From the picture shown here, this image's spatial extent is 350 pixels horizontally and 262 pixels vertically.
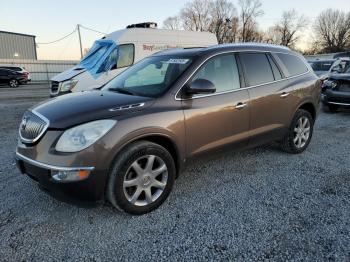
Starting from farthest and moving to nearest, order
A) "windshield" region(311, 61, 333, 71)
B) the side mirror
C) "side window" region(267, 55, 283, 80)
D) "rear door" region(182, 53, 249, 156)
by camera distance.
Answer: "windshield" region(311, 61, 333, 71) < "side window" region(267, 55, 283, 80) < "rear door" region(182, 53, 249, 156) < the side mirror

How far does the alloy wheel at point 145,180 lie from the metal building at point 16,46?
4371 centimetres

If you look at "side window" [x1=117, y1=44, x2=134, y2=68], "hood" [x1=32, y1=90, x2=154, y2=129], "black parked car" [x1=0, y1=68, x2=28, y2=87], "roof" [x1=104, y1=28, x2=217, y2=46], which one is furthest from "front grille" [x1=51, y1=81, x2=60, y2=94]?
"black parked car" [x1=0, y1=68, x2=28, y2=87]

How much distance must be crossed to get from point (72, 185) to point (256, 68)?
2.90 m

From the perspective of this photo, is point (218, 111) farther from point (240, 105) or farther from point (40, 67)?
point (40, 67)

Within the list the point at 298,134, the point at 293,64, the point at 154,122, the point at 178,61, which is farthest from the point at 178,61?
the point at 298,134

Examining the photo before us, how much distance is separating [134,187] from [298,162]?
284 centimetres

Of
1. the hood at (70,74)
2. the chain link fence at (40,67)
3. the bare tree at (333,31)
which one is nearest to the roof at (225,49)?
the hood at (70,74)

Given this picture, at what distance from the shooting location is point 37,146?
2.98m

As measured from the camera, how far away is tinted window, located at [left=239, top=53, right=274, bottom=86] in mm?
4215

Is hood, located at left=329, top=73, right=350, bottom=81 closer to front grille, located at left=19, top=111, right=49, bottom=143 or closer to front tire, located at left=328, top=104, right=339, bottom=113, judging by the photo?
front tire, located at left=328, top=104, right=339, bottom=113

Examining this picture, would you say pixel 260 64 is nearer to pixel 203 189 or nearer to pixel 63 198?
pixel 203 189

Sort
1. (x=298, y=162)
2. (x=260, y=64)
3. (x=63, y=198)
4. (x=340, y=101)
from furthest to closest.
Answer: (x=340, y=101) < (x=298, y=162) < (x=260, y=64) < (x=63, y=198)

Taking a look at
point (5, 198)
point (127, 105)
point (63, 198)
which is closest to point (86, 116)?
point (127, 105)

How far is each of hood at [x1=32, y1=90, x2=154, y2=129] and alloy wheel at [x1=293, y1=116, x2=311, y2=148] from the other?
2.87 metres
